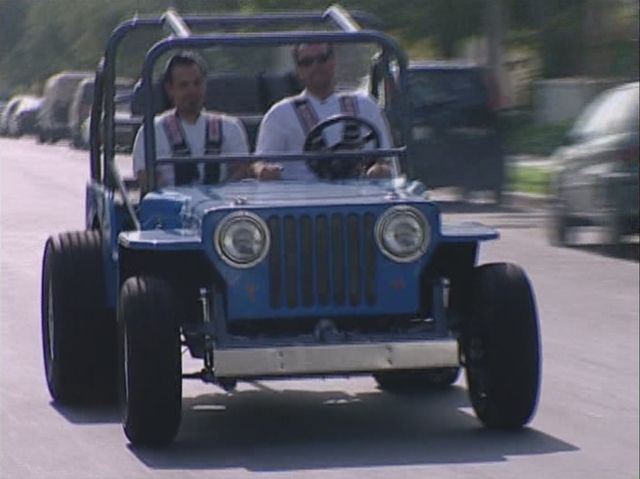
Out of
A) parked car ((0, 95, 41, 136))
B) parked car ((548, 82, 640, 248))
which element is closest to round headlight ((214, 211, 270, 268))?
parked car ((548, 82, 640, 248))

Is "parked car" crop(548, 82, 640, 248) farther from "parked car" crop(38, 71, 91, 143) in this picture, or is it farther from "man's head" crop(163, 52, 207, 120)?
"parked car" crop(38, 71, 91, 143)

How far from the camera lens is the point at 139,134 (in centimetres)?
→ 939

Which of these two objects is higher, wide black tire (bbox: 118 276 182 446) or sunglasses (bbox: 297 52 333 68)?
sunglasses (bbox: 297 52 333 68)

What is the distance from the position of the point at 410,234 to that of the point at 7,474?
76.4 inches

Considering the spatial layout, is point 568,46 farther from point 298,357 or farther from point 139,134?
point 298,357

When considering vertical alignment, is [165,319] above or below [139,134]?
below

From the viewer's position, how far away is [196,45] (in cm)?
924

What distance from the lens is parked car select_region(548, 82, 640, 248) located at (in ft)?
55.6

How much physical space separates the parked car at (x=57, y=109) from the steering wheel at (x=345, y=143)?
2651 centimetres

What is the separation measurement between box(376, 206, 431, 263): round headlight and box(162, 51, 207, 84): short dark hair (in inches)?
58.5

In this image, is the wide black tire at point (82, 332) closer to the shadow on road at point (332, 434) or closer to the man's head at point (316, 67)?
the shadow on road at point (332, 434)

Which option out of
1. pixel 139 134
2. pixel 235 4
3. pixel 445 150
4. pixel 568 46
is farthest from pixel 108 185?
pixel 445 150

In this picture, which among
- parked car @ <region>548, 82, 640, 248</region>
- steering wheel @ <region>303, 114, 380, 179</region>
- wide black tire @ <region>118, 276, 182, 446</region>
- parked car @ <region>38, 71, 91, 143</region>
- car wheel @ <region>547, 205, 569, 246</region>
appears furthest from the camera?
parked car @ <region>38, 71, 91, 143</region>

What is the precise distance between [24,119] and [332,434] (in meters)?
25.1
